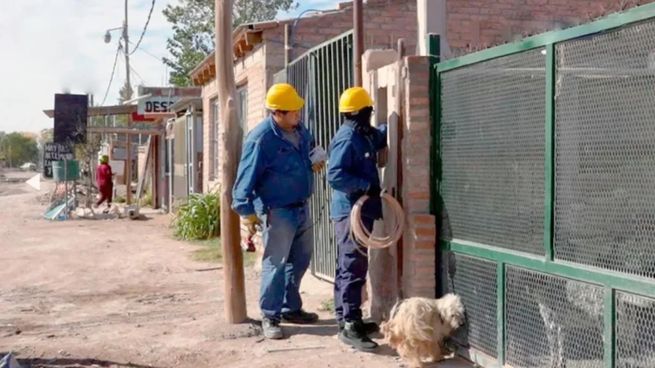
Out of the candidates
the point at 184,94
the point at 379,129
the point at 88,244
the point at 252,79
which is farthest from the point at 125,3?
the point at 379,129

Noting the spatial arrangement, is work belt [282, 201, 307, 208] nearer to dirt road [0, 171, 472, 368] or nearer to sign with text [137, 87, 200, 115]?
dirt road [0, 171, 472, 368]

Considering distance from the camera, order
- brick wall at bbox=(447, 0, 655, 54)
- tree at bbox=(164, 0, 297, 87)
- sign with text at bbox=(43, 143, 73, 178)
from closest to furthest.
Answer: brick wall at bbox=(447, 0, 655, 54) < sign with text at bbox=(43, 143, 73, 178) < tree at bbox=(164, 0, 297, 87)

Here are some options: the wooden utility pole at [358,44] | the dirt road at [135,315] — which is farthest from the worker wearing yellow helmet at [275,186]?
the wooden utility pole at [358,44]

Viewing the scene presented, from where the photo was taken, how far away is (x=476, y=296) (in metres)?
5.40

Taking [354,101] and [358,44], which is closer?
[354,101]

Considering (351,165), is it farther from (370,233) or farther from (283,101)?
(283,101)

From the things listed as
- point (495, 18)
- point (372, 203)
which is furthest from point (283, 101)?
point (495, 18)

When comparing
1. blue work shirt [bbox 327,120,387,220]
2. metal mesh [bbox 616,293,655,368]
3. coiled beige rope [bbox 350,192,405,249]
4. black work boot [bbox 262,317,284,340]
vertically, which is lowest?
black work boot [bbox 262,317,284,340]

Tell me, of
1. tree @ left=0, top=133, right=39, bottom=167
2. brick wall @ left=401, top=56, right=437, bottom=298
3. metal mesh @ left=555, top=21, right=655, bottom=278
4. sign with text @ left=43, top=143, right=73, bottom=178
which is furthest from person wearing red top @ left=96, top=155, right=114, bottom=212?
tree @ left=0, top=133, right=39, bottom=167

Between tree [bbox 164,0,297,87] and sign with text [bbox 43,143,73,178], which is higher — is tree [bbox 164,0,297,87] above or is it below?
above

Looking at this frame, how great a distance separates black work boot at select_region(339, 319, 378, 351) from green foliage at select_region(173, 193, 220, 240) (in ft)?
29.8

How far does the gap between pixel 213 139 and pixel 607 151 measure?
12021 mm

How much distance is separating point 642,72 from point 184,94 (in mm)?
20866

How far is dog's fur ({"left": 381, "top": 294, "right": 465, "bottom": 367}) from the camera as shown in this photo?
17.7 ft
